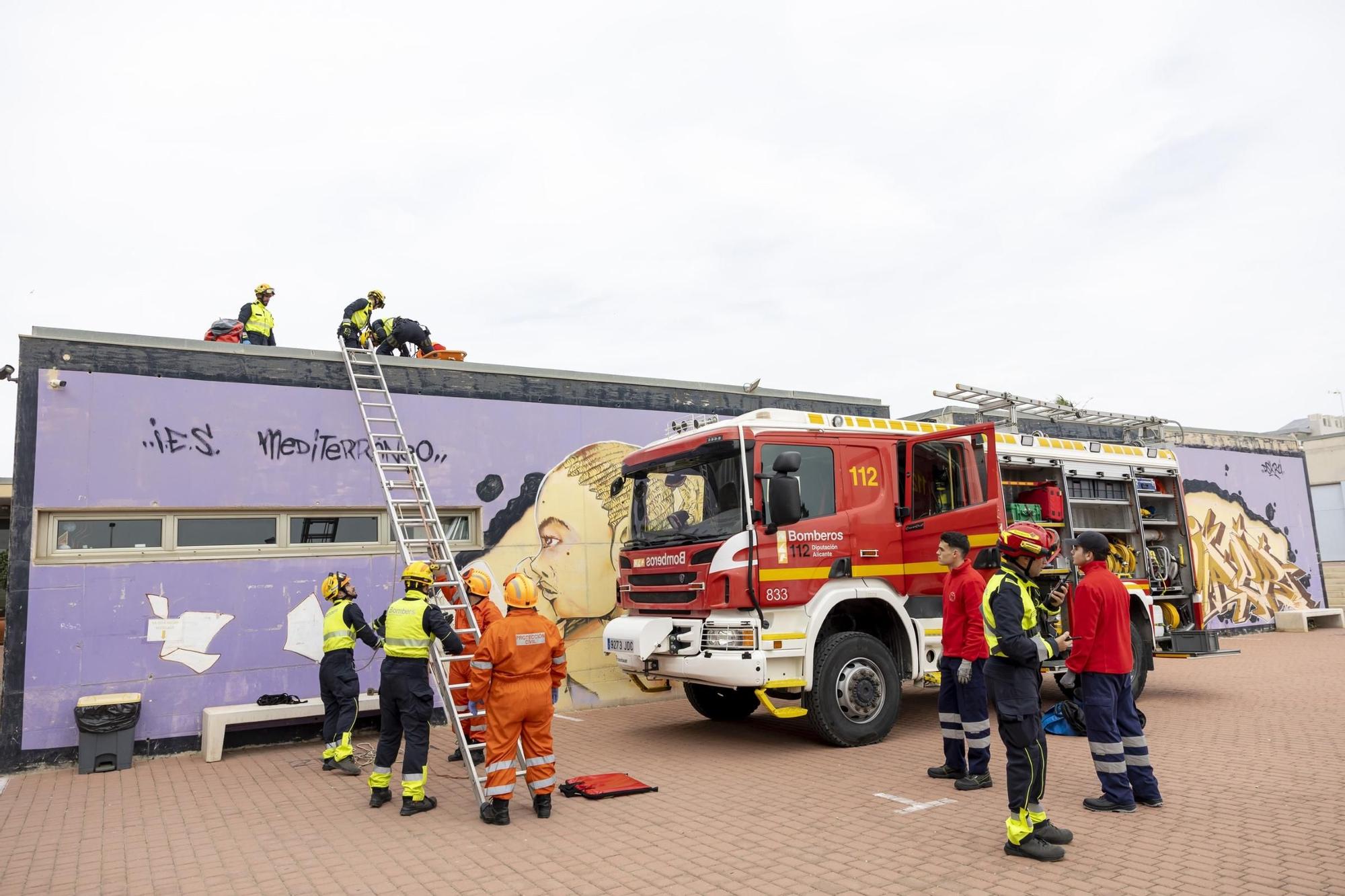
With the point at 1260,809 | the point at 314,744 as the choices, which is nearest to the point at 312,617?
the point at 314,744

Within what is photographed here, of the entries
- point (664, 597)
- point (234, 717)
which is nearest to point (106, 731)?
point (234, 717)

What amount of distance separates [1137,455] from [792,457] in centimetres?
556

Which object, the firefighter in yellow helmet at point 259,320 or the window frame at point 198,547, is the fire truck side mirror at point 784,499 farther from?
the firefighter in yellow helmet at point 259,320

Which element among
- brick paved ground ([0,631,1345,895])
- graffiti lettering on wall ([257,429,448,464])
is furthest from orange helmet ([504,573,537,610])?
graffiti lettering on wall ([257,429,448,464])

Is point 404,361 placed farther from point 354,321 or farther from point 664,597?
point 664,597

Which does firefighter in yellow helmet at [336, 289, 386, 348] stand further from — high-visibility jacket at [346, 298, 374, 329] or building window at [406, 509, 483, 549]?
building window at [406, 509, 483, 549]

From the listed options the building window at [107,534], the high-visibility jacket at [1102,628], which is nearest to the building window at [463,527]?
the building window at [107,534]

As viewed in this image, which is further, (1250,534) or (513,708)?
(1250,534)

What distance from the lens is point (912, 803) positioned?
19.9 feet

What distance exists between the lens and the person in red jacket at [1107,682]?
5.65 metres

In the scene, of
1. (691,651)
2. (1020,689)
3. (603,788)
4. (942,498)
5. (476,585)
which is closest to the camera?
(1020,689)

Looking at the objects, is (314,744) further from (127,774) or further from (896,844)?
(896,844)

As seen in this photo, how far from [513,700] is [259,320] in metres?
6.83

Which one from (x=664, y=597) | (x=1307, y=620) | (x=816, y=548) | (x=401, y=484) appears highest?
(x=401, y=484)
